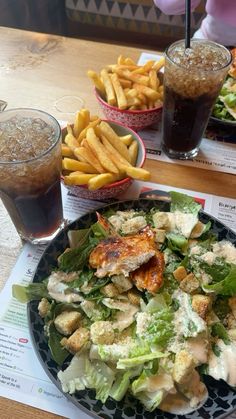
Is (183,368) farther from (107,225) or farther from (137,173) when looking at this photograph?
(137,173)

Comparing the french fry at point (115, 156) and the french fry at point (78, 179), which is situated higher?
the french fry at point (115, 156)

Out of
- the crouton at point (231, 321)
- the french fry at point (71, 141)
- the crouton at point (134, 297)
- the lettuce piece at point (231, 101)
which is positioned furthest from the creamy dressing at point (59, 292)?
the lettuce piece at point (231, 101)

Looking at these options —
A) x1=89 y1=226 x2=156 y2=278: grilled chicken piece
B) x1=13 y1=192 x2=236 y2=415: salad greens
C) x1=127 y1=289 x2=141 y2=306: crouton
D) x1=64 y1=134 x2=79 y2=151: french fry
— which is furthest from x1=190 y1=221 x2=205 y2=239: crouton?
x1=64 y1=134 x2=79 y2=151: french fry

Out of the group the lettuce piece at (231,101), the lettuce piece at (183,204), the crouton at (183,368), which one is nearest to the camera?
the crouton at (183,368)

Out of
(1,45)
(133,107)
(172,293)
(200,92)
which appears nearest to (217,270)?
(172,293)

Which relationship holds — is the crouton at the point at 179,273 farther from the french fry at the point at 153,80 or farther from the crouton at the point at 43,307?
the french fry at the point at 153,80

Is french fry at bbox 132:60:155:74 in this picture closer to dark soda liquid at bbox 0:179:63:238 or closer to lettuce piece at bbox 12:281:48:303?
dark soda liquid at bbox 0:179:63:238

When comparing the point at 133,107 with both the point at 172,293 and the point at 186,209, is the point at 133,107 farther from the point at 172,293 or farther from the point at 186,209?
the point at 172,293
